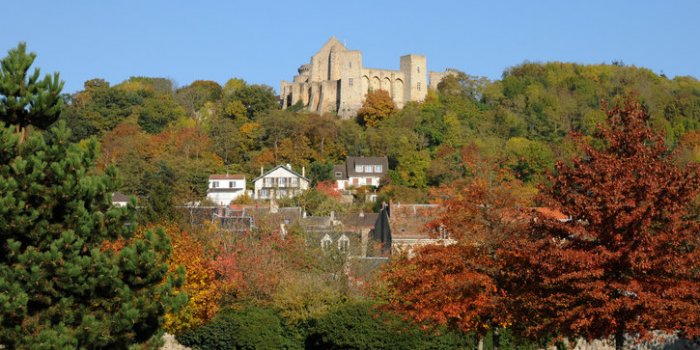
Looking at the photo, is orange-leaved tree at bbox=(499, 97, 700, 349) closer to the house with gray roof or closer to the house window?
the house window

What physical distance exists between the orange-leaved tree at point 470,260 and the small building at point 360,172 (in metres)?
60.1

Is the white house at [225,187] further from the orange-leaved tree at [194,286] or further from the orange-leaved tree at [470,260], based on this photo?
the orange-leaved tree at [470,260]

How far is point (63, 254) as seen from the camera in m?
18.7

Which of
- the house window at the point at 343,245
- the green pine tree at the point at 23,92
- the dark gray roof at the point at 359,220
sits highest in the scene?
the green pine tree at the point at 23,92

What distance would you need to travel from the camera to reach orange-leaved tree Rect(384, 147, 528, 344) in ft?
75.0

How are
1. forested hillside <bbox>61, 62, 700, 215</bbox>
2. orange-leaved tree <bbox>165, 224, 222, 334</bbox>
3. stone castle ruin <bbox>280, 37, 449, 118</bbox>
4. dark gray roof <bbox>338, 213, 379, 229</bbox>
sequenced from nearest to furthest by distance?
orange-leaved tree <bbox>165, 224, 222, 334</bbox> → dark gray roof <bbox>338, 213, 379, 229</bbox> → forested hillside <bbox>61, 62, 700, 215</bbox> → stone castle ruin <bbox>280, 37, 449, 118</bbox>

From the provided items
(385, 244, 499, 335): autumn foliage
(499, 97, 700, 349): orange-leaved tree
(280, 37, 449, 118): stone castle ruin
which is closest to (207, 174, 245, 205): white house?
(280, 37, 449, 118): stone castle ruin

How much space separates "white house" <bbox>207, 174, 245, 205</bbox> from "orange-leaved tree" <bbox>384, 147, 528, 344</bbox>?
186ft

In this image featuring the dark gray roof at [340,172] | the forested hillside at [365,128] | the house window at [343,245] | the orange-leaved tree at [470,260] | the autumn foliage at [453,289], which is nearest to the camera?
the autumn foliage at [453,289]

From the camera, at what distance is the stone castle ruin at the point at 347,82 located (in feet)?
338

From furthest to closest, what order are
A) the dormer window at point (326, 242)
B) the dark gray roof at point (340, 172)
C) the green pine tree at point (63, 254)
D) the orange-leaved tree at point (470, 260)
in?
1. the dark gray roof at point (340, 172)
2. the dormer window at point (326, 242)
3. the orange-leaved tree at point (470, 260)
4. the green pine tree at point (63, 254)

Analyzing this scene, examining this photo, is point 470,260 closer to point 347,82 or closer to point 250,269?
point 250,269

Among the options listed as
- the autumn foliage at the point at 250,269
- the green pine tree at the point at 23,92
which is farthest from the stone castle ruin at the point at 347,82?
the green pine tree at the point at 23,92

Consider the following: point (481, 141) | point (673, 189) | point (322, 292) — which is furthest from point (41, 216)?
point (481, 141)
